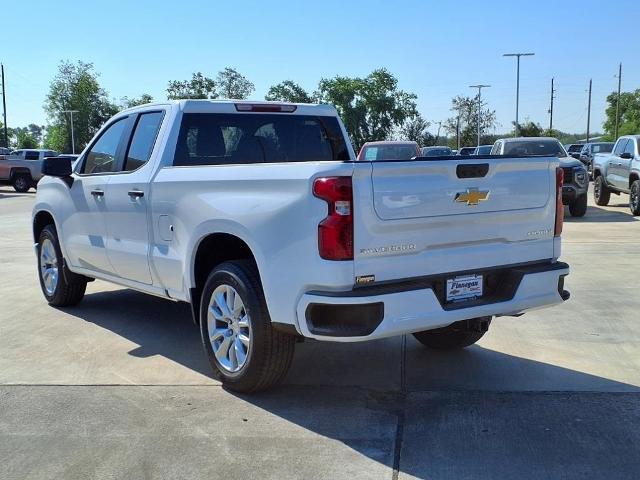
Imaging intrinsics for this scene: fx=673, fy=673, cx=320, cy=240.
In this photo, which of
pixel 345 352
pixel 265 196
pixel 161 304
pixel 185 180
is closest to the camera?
pixel 265 196

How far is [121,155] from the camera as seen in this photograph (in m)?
5.88

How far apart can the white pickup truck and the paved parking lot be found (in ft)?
1.25

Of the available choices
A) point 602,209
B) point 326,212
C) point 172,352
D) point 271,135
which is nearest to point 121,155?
point 271,135

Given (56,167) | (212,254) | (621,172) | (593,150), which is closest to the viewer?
(212,254)

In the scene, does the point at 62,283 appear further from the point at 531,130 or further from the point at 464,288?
the point at 531,130

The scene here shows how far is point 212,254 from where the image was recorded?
4867mm

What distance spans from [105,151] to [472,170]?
11.9 feet

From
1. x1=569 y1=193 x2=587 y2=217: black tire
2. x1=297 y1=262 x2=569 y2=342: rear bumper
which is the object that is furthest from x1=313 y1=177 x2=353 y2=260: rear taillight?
→ x1=569 y1=193 x2=587 y2=217: black tire

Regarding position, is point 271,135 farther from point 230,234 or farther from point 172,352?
point 172,352

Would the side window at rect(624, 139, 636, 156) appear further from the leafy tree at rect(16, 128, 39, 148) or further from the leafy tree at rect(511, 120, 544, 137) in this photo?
the leafy tree at rect(16, 128, 39, 148)

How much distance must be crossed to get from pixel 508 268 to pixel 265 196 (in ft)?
5.50

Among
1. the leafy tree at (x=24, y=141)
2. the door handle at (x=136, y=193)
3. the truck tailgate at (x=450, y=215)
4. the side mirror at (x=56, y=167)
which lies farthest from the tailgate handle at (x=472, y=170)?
the leafy tree at (x=24, y=141)

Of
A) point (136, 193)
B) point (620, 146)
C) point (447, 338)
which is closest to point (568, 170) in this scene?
point (620, 146)

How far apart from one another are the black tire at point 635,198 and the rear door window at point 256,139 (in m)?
12.1
